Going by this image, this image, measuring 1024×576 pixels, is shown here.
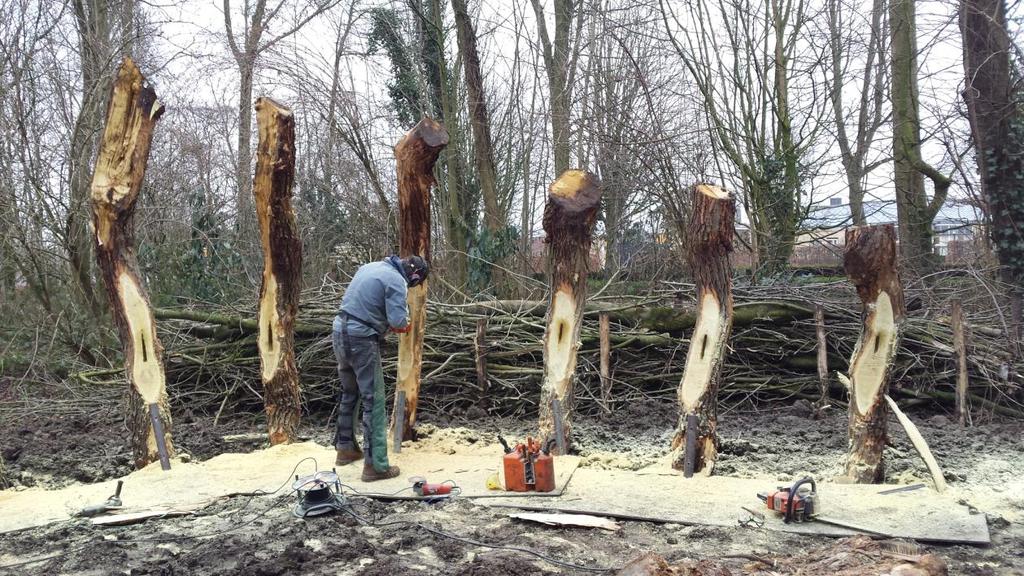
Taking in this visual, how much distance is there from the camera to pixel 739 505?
17.2 ft

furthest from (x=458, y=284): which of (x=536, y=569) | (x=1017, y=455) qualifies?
(x=536, y=569)

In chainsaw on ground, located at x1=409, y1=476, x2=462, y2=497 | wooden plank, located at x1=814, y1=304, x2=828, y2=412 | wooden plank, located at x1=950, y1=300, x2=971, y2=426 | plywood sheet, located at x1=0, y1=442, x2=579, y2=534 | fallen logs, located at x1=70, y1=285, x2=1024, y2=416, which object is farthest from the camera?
fallen logs, located at x1=70, y1=285, x2=1024, y2=416

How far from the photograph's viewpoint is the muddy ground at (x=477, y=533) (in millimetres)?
4262

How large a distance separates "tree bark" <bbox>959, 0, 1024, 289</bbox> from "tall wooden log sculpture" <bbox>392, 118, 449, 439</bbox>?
6.18 meters

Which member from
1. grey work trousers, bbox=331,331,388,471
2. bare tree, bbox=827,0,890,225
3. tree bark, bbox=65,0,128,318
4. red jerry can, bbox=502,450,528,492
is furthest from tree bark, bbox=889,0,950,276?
tree bark, bbox=65,0,128,318

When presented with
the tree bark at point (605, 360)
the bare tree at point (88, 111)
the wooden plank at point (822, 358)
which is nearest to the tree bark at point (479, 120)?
the bare tree at point (88, 111)

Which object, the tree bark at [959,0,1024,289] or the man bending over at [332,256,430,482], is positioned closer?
the man bending over at [332,256,430,482]

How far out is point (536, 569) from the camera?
4074mm

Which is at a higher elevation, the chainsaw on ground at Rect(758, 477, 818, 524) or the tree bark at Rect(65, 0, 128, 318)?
the tree bark at Rect(65, 0, 128, 318)

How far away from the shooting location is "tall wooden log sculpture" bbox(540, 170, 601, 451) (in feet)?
22.7

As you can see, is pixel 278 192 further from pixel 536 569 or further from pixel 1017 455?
pixel 1017 455

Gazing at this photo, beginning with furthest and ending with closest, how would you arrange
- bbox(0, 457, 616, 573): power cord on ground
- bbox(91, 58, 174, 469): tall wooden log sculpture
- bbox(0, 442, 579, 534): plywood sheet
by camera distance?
bbox(91, 58, 174, 469): tall wooden log sculpture
bbox(0, 442, 579, 534): plywood sheet
bbox(0, 457, 616, 573): power cord on ground

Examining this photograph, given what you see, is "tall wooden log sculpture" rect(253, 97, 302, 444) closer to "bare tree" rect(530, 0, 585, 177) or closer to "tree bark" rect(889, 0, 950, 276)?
"bare tree" rect(530, 0, 585, 177)

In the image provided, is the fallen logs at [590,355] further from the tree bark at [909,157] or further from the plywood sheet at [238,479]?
the tree bark at [909,157]
